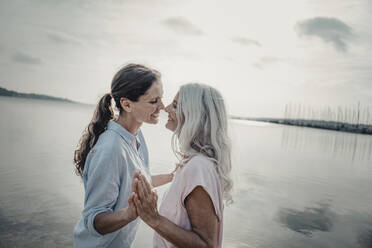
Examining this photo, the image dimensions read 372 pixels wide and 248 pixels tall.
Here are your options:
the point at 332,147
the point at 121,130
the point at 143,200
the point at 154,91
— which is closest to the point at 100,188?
the point at 143,200

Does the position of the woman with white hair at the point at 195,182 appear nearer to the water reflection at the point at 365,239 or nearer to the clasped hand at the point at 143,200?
the clasped hand at the point at 143,200

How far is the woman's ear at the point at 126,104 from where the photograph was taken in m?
2.91

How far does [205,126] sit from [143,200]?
0.85 m

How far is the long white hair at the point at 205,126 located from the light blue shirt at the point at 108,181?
0.57 meters

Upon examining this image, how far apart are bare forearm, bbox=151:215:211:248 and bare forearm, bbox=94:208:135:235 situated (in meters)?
0.25

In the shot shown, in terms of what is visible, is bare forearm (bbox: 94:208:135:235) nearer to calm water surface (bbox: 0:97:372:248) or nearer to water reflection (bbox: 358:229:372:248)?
calm water surface (bbox: 0:97:372:248)

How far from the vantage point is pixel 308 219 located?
29.6 ft

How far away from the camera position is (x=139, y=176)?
6.75 feet

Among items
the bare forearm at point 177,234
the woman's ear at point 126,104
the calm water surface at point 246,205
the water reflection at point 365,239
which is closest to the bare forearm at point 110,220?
the bare forearm at point 177,234

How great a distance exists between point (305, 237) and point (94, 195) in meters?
7.26

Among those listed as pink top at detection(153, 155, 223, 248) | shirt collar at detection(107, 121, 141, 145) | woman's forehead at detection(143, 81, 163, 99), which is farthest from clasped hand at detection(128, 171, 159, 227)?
woman's forehead at detection(143, 81, 163, 99)

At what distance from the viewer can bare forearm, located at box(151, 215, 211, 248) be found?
2141 mm

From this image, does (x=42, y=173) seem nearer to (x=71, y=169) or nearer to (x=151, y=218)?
(x=71, y=169)

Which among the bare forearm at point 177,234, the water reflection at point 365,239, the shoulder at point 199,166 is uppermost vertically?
the shoulder at point 199,166
